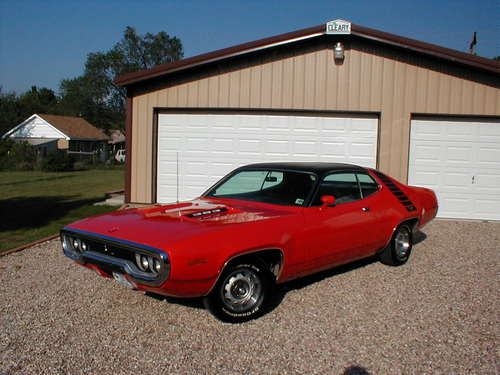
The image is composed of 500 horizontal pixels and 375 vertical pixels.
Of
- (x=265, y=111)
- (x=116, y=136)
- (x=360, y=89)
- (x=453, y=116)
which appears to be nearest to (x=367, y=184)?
(x=360, y=89)

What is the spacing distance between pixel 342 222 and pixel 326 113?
593 cm

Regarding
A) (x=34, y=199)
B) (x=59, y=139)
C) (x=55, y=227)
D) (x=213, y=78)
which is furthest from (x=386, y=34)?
(x=59, y=139)

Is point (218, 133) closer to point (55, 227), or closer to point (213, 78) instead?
point (213, 78)

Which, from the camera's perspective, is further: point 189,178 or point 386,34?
point 189,178

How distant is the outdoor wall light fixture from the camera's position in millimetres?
10414

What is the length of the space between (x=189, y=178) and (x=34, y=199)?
4976 millimetres

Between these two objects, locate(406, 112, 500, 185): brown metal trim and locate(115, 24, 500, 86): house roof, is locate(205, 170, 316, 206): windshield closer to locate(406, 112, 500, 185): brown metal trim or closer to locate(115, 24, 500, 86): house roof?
locate(115, 24, 500, 86): house roof

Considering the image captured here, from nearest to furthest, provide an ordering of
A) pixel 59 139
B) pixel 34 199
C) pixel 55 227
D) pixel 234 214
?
1. pixel 234 214
2. pixel 55 227
3. pixel 34 199
4. pixel 59 139

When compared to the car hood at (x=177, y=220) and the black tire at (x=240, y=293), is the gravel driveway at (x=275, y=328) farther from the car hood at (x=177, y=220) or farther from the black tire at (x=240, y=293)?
the car hood at (x=177, y=220)

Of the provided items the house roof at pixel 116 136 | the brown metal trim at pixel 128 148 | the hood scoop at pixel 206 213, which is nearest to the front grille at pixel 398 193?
the hood scoop at pixel 206 213

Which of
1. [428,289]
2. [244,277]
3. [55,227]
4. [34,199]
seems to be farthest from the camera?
[34,199]

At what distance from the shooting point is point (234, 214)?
4.76 metres

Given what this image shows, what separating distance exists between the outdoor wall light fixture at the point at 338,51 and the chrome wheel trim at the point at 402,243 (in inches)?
206

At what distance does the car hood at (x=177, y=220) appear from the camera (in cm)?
401
